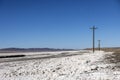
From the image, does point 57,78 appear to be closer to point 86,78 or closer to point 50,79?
point 50,79

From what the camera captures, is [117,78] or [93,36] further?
[93,36]

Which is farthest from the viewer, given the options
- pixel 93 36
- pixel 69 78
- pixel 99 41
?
pixel 99 41

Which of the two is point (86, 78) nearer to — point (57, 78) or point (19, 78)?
point (57, 78)

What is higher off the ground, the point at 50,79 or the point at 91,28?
the point at 91,28

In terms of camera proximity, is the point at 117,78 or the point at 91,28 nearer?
the point at 117,78

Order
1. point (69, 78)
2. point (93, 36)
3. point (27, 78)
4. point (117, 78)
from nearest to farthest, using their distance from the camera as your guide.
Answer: point (117, 78), point (69, 78), point (27, 78), point (93, 36)

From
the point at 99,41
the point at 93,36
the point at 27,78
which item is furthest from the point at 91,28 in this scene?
the point at 27,78

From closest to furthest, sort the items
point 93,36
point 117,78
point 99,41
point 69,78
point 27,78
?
point 117,78 < point 69,78 < point 27,78 < point 93,36 < point 99,41

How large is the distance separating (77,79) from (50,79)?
4.45 feet

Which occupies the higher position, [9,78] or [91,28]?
[91,28]

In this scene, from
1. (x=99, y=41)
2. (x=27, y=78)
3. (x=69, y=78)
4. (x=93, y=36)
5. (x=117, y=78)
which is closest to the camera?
(x=117, y=78)

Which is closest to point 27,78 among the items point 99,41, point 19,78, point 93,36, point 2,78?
point 19,78

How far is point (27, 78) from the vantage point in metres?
10.4

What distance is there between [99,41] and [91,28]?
107 feet
